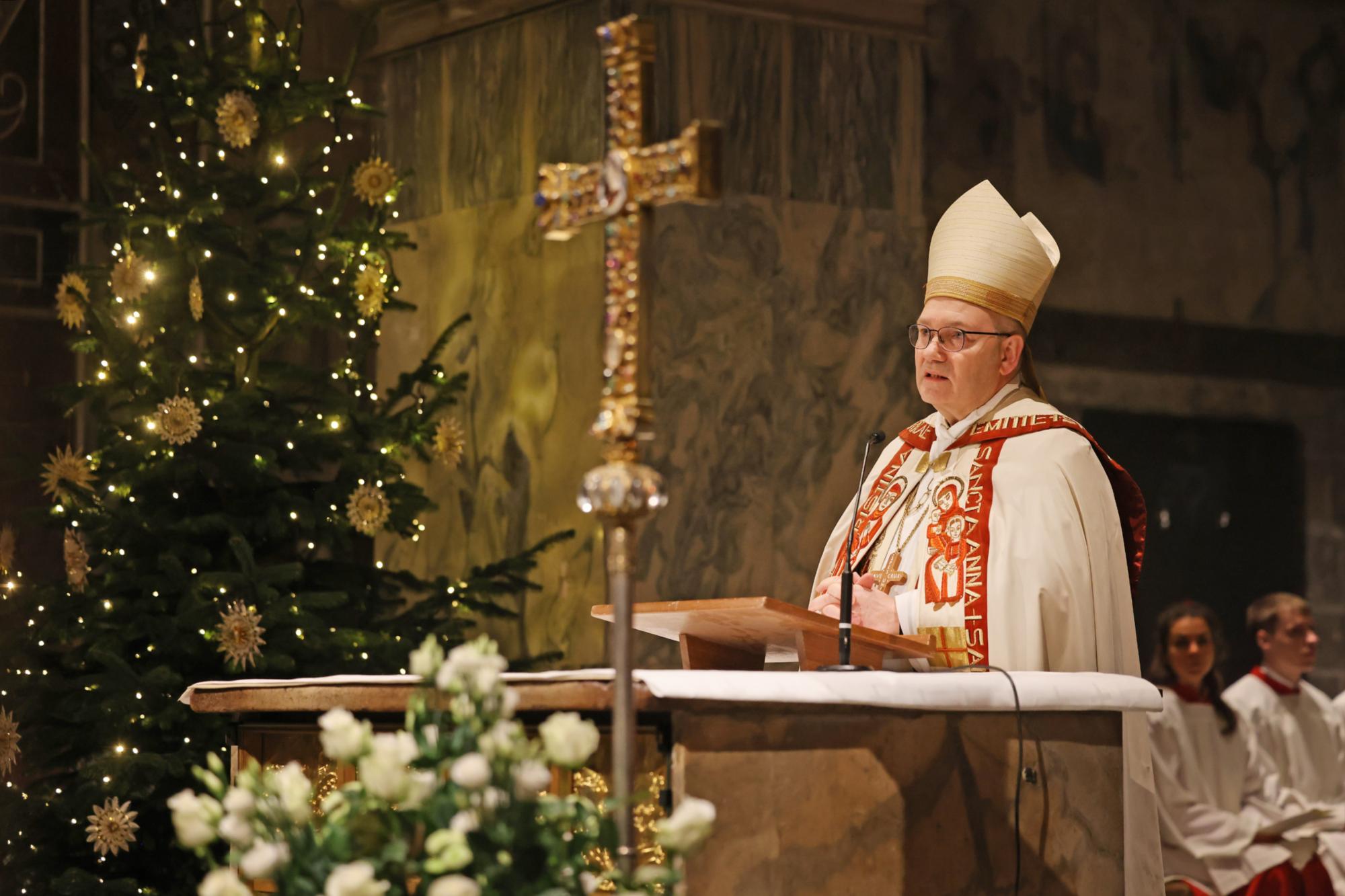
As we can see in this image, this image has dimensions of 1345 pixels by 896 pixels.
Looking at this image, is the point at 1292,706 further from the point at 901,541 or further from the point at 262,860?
the point at 262,860

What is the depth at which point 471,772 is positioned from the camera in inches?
96.5

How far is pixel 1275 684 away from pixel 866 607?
17.0 feet

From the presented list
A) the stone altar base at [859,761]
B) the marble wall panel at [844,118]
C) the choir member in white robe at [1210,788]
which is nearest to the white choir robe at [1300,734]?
the choir member in white robe at [1210,788]

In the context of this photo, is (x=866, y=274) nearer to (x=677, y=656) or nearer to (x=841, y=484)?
(x=841, y=484)

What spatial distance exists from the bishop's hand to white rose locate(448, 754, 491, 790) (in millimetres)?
1858

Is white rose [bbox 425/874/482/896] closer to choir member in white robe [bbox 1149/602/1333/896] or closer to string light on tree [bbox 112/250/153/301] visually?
string light on tree [bbox 112/250/153/301]

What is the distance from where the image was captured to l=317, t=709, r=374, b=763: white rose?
98.3 inches

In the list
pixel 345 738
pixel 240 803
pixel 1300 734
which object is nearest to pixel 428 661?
pixel 345 738

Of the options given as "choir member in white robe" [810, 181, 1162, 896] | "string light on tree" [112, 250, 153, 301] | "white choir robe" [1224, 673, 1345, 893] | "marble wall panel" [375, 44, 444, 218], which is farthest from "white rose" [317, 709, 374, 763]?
"white choir robe" [1224, 673, 1345, 893]

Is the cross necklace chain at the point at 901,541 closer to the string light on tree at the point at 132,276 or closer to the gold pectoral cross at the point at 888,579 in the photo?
the gold pectoral cross at the point at 888,579

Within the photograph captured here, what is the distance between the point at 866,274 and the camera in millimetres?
7570

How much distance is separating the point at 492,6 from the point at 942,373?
3.40 meters

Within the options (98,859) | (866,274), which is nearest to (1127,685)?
(98,859)

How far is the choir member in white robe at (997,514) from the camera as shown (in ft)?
14.1
